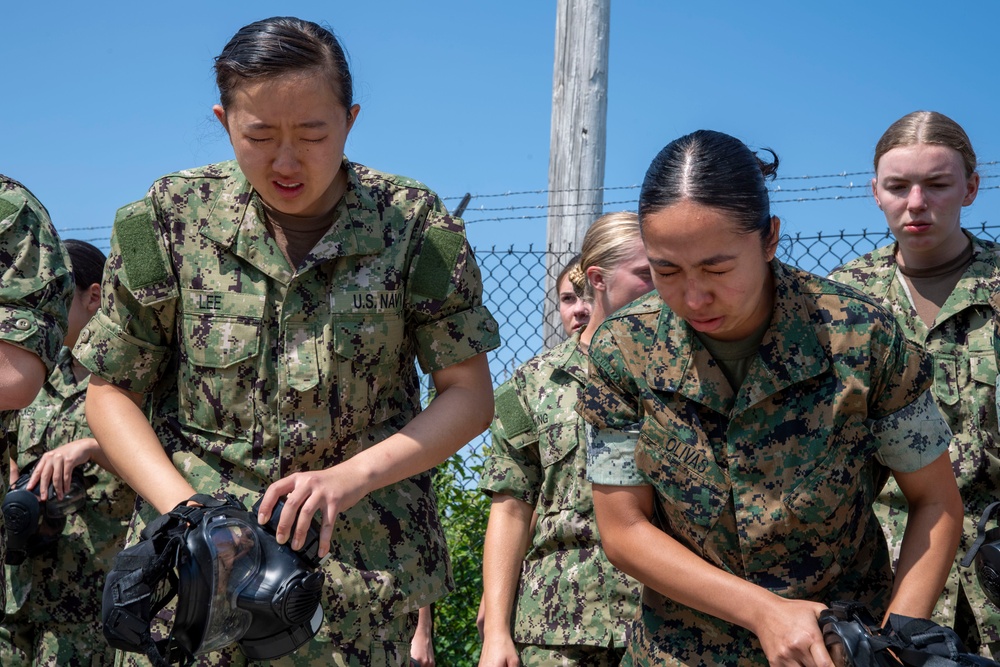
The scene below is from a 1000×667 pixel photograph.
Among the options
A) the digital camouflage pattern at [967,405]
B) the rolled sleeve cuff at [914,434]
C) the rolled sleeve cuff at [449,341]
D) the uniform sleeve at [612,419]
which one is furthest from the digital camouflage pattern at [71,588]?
the rolled sleeve cuff at [914,434]

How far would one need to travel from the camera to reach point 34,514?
395cm

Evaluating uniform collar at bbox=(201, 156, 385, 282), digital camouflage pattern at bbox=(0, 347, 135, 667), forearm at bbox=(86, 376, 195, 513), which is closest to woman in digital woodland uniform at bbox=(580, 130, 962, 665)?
uniform collar at bbox=(201, 156, 385, 282)

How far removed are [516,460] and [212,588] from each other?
1559mm

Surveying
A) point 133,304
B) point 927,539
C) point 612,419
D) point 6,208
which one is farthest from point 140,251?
point 927,539

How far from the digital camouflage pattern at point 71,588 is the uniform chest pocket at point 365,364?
2.03 metres

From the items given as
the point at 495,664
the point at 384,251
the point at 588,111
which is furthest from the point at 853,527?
the point at 588,111

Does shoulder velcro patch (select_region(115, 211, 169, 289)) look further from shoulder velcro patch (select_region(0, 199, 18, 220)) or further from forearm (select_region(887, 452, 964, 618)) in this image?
forearm (select_region(887, 452, 964, 618))

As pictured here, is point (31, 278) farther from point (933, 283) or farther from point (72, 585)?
Answer: point (933, 283)

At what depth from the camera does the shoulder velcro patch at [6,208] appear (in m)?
2.75

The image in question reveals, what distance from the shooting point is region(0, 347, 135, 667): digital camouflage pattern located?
13.9 feet

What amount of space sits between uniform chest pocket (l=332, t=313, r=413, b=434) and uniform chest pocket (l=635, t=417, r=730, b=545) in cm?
58

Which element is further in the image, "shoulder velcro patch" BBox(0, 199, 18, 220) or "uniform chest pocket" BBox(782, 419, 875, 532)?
"shoulder velcro patch" BBox(0, 199, 18, 220)

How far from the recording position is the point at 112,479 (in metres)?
4.27

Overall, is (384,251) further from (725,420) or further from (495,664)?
(495,664)
